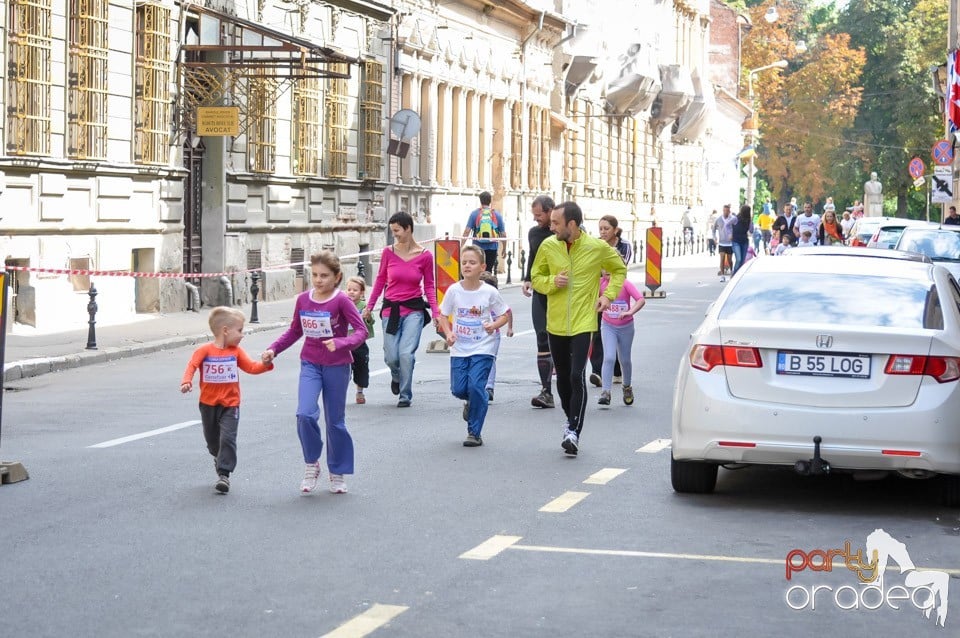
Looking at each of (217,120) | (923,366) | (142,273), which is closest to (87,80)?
(142,273)

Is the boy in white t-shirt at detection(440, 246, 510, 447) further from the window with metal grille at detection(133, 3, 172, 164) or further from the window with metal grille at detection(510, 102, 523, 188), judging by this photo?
the window with metal grille at detection(510, 102, 523, 188)

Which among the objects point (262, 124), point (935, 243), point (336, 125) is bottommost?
point (935, 243)

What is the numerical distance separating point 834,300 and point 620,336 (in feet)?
18.2

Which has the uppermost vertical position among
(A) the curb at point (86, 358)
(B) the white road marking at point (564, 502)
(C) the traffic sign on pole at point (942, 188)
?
(C) the traffic sign on pole at point (942, 188)

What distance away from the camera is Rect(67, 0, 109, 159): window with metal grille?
2433 centimetres

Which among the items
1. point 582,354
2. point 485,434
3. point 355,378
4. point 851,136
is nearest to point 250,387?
point 355,378

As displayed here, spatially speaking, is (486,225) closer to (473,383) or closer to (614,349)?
(614,349)

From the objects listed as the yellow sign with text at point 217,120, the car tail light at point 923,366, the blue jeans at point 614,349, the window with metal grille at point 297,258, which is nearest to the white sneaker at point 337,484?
the car tail light at point 923,366

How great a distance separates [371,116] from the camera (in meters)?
37.3

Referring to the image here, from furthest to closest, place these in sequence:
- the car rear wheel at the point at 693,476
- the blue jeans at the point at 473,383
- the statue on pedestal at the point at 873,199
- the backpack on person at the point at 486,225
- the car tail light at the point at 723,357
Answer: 1. the statue on pedestal at the point at 873,199
2. the backpack on person at the point at 486,225
3. the blue jeans at the point at 473,383
4. the car rear wheel at the point at 693,476
5. the car tail light at the point at 723,357

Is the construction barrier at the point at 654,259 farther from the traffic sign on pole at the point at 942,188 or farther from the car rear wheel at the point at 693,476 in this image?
the car rear wheel at the point at 693,476

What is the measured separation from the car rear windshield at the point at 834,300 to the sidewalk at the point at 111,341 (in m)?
8.53

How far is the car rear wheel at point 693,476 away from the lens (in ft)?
33.5

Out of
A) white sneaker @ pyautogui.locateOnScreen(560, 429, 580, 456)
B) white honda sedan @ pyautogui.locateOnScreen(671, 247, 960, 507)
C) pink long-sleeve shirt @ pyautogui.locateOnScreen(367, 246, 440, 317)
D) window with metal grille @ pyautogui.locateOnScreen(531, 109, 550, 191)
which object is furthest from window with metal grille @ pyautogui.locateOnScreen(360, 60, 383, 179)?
white honda sedan @ pyautogui.locateOnScreen(671, 247, 960, 507)
